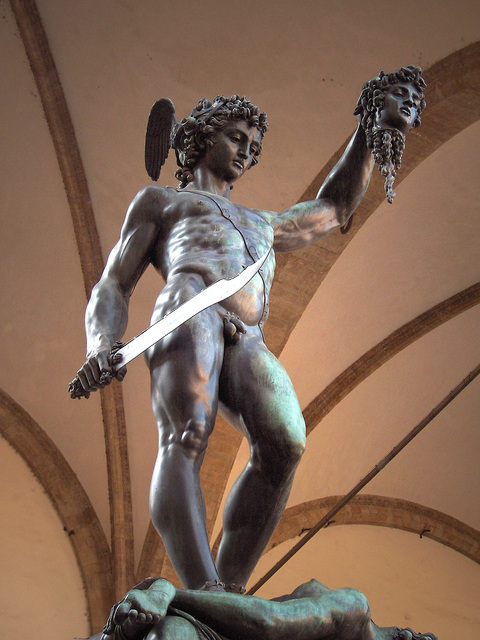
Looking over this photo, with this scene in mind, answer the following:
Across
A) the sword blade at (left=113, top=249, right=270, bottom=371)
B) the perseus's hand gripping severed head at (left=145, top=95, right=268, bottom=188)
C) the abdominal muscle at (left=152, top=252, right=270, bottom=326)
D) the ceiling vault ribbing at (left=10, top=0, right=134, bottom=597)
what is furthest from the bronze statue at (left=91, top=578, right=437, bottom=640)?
the ceiling vault ribbing at (left=10, top=0, right=134, bottom=597)

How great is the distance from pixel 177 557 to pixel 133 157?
19.2ft

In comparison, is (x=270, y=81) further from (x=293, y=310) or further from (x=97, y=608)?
(x=97, y=608)

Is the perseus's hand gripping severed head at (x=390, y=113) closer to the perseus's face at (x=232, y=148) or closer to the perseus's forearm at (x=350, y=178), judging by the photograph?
the perseus's forearm at (x=350, y=178)

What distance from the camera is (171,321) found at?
87.5 inches

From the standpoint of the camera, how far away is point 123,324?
2.61m

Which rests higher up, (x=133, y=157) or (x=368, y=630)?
(x=133, y=157)

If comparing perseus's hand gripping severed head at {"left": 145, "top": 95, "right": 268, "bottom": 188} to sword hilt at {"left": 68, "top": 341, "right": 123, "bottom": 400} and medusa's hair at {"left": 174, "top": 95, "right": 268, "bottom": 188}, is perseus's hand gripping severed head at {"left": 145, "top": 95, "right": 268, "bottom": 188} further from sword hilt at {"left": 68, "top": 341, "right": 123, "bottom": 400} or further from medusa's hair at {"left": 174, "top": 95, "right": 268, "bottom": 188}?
sword hilt at {"left": 68, "top": 341, "right": 123, "bottom": 400}

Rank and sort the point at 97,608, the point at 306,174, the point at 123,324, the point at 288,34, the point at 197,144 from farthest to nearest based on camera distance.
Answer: the point at 97,608
the point at 306,174
the point at 288,34
the point at 197,144
the point at 123,324

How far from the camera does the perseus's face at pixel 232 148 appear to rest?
288cm

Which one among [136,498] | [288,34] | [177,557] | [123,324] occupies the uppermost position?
[288,34]

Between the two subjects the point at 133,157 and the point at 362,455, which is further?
the point at 362,455

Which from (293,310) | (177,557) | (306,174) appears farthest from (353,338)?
(177,557)

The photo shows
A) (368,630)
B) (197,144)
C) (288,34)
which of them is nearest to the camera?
(368,630)

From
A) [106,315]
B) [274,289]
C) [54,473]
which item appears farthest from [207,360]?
[54,473]
